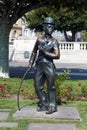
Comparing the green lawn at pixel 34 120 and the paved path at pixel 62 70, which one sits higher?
the green lawn at pixel 34 120

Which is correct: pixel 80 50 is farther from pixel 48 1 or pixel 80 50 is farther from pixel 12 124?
pixel 12 124

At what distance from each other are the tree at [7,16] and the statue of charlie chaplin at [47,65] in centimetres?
785

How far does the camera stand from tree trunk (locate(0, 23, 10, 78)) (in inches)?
Answer: 679

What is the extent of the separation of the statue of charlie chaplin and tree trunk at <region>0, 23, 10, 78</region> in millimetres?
8019

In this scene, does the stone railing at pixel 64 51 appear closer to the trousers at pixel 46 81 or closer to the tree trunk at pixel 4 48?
the tree trunk at pixel 4 48

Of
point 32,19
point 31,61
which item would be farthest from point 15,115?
point 32,19

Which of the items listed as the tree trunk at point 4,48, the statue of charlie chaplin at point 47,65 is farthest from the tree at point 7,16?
the statue of charlie chaplin at point 47,65

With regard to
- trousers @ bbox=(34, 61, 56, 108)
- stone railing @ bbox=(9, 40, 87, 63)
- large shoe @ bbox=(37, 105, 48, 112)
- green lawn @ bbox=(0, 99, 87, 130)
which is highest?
trousers @ bbox=(34, 61, 56, 108)

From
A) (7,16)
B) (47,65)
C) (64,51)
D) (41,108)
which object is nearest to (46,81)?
(47,65)

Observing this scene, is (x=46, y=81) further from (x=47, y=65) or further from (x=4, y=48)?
(x=4, y=48)

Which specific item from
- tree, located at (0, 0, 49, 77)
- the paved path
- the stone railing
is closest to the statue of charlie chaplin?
tree, located at (0, 0, 49, 77)

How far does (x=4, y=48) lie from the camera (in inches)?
683

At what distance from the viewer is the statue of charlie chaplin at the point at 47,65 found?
905cm

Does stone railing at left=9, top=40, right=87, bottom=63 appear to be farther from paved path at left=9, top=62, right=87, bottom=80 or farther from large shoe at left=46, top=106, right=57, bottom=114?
large shoe at left=46, top=106, right=57, bottom=114
